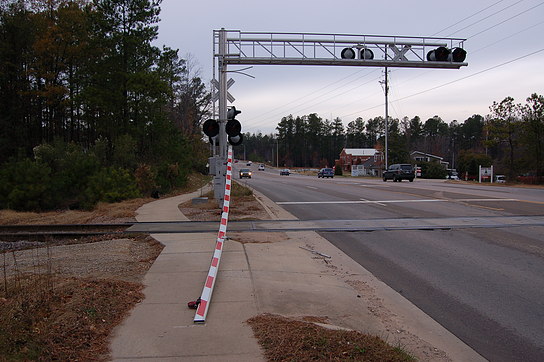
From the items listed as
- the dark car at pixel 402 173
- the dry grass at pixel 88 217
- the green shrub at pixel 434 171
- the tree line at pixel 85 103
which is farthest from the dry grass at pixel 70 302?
the green shrub at pixel 434 171

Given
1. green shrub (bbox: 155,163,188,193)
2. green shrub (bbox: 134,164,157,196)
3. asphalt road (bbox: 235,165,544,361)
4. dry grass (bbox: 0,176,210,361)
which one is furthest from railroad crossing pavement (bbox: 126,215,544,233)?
green shrub (bbox: 155,163,188,193)

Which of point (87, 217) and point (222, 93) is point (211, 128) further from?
point (87, 217)

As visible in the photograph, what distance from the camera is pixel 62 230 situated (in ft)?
44.0

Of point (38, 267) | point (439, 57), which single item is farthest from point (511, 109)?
point (38, 267)

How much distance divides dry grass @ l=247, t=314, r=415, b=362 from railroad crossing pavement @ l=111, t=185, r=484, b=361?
16 cm

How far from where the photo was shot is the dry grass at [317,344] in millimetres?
4012

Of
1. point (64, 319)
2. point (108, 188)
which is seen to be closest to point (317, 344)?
point (64, 319)

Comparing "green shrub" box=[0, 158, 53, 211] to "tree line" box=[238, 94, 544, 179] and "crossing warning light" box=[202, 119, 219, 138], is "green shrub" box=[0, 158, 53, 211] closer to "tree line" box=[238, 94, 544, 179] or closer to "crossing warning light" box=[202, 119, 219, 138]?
"crossing warning light" box=[202, 119, 219, 138]

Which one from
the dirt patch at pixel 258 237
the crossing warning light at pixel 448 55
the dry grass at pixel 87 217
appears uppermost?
the crossing warning light at pixel 448 55

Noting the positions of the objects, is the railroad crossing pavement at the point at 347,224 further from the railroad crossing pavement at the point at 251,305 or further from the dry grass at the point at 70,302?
the dry grass at the point at 70,302

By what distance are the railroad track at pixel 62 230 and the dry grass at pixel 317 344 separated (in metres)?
8.16

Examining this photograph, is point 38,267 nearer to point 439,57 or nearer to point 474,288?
point 474,288

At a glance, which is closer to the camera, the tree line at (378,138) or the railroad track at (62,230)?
the railroad track at (62,230)

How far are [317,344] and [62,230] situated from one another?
1141cm
